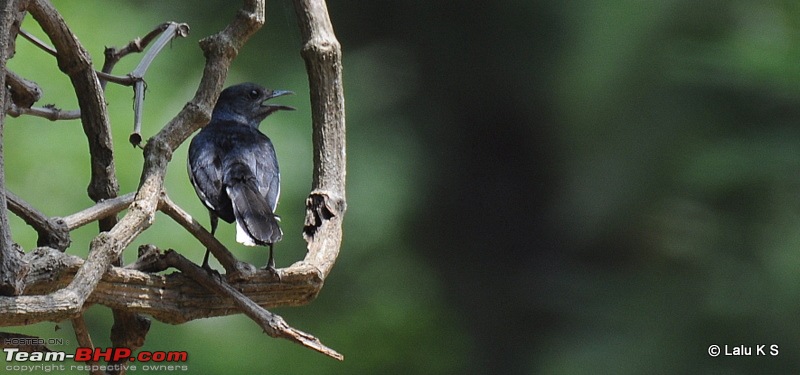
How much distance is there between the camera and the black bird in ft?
12.1

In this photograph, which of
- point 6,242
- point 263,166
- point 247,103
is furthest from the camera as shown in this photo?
point 247,103

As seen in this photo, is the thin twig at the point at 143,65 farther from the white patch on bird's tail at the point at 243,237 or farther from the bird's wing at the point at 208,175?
the bird's wing at the point at 208,175

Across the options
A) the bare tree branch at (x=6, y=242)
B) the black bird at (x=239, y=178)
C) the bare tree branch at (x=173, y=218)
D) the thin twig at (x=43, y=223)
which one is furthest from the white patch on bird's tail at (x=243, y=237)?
the bare tree branch at (x=6, y=242)

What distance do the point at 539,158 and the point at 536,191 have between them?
29 centimetres

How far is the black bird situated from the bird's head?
0.27 metres

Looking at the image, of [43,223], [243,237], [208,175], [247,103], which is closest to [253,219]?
[243,237]

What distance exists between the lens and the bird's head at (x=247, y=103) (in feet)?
17.6

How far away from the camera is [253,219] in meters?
3.71

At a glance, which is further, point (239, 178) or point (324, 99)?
point (239, 178)

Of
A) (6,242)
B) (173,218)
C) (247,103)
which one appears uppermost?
(247,103)

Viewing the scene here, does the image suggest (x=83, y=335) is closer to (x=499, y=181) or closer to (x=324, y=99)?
(x=324, y=99)

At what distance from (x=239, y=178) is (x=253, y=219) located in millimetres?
431

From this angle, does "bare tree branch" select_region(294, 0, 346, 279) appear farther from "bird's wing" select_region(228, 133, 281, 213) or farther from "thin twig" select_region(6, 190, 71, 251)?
"thin twig" select_region(6, 190, 71, 251)

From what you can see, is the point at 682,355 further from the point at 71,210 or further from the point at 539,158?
the point at 71,210
